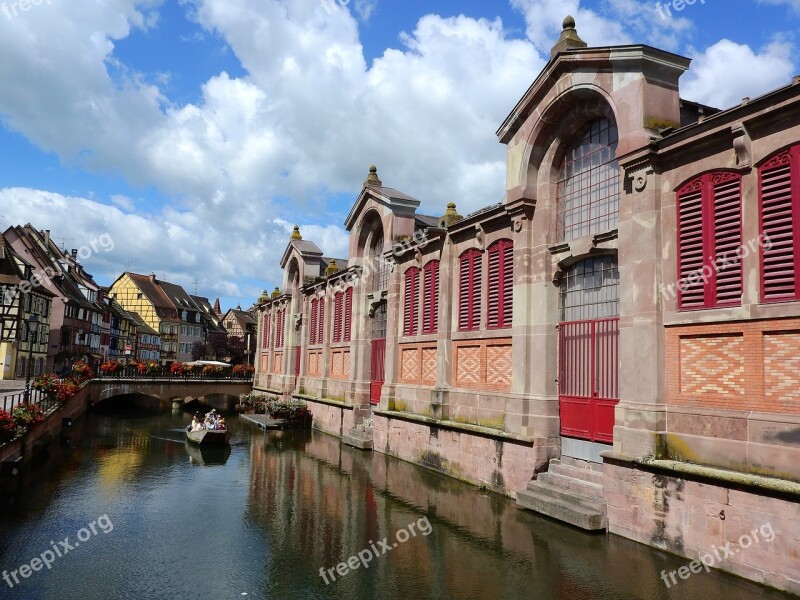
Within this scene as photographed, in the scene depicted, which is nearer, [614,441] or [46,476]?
[614,441]

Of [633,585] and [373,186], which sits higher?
[373,186]

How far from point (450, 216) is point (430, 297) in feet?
10.7

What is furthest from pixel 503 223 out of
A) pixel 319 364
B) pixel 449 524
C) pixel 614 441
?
pixel 319 364

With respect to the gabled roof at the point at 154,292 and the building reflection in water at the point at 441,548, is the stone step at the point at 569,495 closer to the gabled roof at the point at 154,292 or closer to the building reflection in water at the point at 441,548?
the building reflection in water at the point at 441,548

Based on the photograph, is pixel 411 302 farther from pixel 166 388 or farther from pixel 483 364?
pixel 166 388

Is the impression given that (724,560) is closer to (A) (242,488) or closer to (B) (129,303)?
(A) (242,488)

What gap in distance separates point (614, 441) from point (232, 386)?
4063 cm

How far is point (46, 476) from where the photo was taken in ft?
62.4

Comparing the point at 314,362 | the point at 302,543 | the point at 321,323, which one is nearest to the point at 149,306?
the point at 314,362

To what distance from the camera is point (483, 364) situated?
18625 millimetres

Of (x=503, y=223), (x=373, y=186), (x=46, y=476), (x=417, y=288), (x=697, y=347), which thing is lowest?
(x=46, y=476)

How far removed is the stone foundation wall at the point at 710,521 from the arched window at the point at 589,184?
6.30 m

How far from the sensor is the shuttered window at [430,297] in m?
21.8

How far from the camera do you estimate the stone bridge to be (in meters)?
41.9
